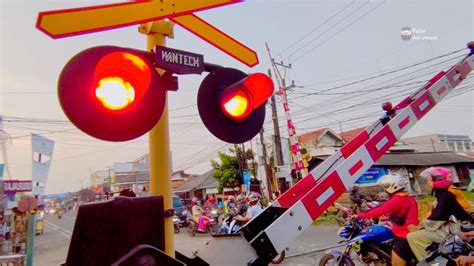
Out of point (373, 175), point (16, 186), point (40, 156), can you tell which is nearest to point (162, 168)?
point (40, 156)

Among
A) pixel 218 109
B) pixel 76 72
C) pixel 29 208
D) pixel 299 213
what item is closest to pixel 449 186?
pixel 299 213

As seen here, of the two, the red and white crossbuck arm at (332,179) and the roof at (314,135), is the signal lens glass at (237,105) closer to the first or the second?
the red and white crossbuck arm at (332,179)

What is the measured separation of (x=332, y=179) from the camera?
1.91m

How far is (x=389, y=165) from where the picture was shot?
2358 cm

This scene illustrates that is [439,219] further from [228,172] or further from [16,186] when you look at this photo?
[228,172]

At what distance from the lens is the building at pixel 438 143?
41.4 metres

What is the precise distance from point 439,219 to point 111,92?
4.46 m

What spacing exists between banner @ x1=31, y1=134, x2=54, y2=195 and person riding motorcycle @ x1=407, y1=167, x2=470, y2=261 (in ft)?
32.3

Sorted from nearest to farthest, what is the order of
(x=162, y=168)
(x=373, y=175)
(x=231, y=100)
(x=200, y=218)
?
(x=162, y=168) < (x=231, y=100) < (x=200, y=218) < (x=373, y=175)

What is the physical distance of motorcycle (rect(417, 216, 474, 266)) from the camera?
365cm

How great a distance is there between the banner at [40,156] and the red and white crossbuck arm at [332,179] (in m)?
9.68

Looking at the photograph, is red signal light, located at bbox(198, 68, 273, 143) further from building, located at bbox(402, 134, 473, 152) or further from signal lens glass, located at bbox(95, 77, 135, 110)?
building, located at bbox(402, 134, 473, 152)

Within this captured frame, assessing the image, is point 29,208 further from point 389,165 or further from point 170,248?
point 389,165

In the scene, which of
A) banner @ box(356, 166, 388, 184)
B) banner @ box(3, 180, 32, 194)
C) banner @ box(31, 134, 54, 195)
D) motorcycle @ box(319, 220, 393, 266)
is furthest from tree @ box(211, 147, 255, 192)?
motorcycle @ box(319, 220, 393, 266)
